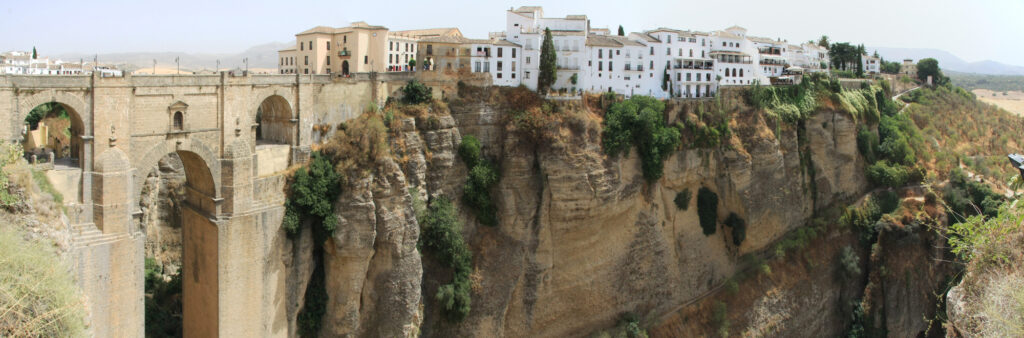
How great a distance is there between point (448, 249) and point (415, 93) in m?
6.02

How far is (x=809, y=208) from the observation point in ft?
126

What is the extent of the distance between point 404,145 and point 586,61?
1071 centimetres

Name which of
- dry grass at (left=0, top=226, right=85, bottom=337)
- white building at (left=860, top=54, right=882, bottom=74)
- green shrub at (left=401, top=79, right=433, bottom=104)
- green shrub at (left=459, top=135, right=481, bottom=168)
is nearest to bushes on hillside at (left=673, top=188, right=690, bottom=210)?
green shrub at (left=459, top=135, right=481, bottom=168)

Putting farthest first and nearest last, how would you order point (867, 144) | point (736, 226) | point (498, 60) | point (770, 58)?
1. point (770, 58)
2. point (867, 144)
3. point (736, 226)
4. point (498, 60)

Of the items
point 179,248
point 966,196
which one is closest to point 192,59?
point 179,248

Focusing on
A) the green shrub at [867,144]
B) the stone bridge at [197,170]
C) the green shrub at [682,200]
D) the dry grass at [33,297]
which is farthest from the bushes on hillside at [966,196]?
the dry grass at [33,297]

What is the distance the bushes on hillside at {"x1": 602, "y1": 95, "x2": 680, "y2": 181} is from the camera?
2977 cm

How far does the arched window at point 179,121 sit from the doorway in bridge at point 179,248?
1.02m

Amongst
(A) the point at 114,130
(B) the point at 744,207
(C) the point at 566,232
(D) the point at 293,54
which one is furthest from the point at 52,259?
(B) the point at 744,207

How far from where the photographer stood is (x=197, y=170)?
22922 mm

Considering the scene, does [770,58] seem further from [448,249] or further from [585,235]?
[448,249]

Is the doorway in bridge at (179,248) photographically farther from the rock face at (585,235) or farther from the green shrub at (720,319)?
the green shrub at (720,319)

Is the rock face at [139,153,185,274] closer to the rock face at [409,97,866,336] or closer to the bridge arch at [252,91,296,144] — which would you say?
the bridge arch at [252,91,296,144]

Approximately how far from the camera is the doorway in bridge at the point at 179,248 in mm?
22516
